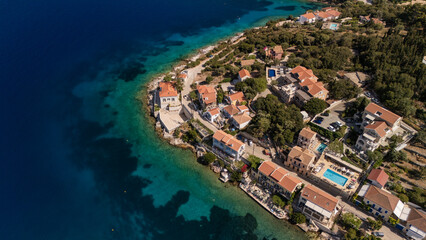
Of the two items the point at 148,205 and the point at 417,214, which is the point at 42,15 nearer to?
the point at 148,205

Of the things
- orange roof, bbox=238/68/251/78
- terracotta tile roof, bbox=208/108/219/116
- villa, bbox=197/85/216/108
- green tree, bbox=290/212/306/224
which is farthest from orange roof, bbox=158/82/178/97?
green tree, bbox=290/212/306/224

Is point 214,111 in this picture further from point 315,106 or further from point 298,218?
point 298,218

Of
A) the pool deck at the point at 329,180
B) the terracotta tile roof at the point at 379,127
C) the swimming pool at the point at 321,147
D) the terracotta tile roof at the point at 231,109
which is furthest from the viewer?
the terracotta tile roof at the point at 231,109

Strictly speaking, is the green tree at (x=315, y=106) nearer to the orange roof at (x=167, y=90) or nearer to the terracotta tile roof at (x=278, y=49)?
the terracotta tile roof at (x=278, y=49)

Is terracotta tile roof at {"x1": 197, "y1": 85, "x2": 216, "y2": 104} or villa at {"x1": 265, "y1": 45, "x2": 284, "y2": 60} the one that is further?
villa at {"x1": 265, "y1": 45, "x2": 284, "y2": 60}

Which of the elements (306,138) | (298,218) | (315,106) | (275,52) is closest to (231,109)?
(306,138)

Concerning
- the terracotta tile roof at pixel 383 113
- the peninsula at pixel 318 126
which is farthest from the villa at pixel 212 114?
the terracotta tile roof at pixel 383 113

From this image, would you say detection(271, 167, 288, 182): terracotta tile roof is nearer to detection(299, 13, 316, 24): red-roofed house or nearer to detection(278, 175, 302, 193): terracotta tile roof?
detection(278, 175, 302, 193): terracotta tile roof
